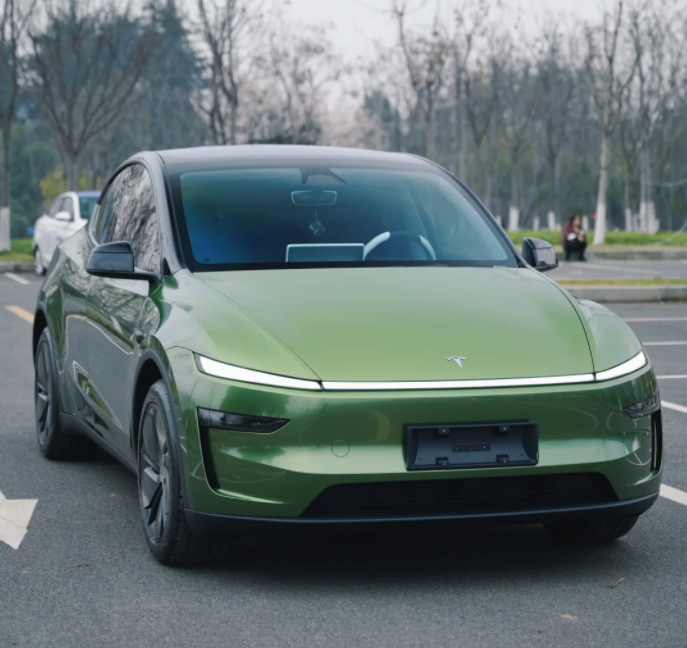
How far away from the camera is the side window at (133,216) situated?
5488 mm

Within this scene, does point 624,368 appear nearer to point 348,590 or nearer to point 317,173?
point 348,590

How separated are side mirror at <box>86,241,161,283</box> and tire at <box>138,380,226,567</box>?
587 mm

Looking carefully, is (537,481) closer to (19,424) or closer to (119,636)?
(119,636)

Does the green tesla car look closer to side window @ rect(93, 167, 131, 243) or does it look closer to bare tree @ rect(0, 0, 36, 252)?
side window @ rect(93, 167, 131, 243)

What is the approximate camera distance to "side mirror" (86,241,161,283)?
5.20m

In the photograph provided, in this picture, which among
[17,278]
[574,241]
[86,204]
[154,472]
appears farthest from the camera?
[574,241]

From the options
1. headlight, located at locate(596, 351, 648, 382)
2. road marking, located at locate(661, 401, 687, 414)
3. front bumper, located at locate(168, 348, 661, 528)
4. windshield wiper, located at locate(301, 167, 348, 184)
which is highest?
windshield wiper, located at locate(301, 167, 348, 184)

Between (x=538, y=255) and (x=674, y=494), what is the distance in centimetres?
121

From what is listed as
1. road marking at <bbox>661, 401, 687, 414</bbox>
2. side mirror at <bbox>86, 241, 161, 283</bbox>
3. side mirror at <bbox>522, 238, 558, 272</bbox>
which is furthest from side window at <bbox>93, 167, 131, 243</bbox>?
road marking at <bbox>661, 401, 687, 414</bbox>

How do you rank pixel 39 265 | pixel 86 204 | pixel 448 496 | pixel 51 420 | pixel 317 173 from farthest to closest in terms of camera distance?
pixel 39 265, pixel 86 204, pixel 51 420, pixel 317 173, pixel 448 496

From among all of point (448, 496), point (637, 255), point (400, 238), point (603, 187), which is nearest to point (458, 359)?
point (448, 496)

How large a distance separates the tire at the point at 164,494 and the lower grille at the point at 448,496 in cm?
50

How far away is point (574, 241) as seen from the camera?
103 ft

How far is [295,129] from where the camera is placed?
2004 inches
